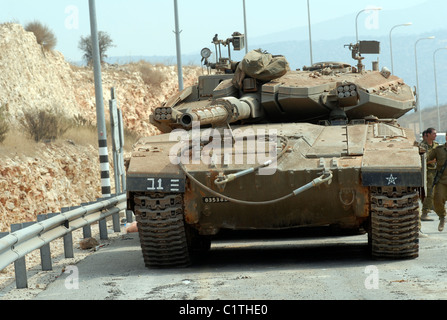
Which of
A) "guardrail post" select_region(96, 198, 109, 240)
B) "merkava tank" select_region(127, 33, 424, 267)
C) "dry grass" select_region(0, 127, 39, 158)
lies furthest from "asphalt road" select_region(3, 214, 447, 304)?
"dry grass" select_region(0, 127, 39, 158)

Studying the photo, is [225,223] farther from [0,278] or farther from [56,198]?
[56,198]

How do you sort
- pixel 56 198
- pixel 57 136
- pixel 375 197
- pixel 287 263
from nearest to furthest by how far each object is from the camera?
pixel 375 197 < pixel 287 263 < pixel 56 198 < pixel 57 136

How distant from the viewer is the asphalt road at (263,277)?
8.71 m

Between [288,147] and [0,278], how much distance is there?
3.89m

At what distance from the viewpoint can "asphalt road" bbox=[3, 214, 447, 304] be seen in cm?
871

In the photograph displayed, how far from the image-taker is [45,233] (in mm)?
11578

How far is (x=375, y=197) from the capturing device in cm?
1071

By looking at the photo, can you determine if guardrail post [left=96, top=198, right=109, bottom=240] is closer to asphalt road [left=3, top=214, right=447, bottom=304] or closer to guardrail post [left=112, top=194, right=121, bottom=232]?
guardrail post [left=112, top=194, right=121, bottom=232]

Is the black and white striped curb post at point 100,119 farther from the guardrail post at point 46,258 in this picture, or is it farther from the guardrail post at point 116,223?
the guardrail post at point 46,258

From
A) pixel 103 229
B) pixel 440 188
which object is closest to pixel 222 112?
pixel 103 229

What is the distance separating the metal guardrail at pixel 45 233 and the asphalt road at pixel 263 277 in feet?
0.98

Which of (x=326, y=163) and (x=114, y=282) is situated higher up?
(x=326, y=163)

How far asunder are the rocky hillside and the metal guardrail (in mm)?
4995

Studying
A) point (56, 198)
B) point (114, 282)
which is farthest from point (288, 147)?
point (56, 198)
